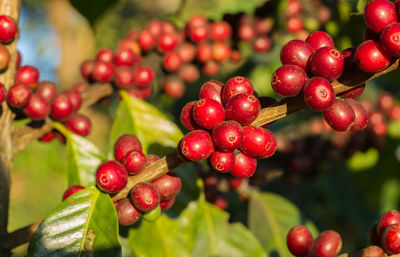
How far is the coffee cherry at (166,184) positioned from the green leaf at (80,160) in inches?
14.9

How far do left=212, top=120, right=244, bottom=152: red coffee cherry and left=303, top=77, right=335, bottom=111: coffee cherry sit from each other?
191 millimetres

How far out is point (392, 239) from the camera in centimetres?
113

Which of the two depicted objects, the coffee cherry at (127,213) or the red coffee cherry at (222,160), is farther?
the coffee cherry at (127,213)

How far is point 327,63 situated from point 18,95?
3.34 ft

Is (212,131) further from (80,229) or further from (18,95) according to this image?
(18,95)

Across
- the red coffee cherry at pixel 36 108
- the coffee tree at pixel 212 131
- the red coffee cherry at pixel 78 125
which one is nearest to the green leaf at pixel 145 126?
the coffee tree at pixel 212 131

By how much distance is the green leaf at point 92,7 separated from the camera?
2.01m

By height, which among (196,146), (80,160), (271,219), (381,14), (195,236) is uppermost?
(381,14)

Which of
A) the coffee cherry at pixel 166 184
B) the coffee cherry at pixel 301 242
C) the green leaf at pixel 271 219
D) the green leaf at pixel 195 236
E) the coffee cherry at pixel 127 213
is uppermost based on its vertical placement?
the coffee cherry at pixel 166 184

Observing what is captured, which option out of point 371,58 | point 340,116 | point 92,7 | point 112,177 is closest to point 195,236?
point 112,177

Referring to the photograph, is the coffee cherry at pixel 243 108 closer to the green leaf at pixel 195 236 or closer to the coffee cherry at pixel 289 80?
Answer: the coffee cherry at pixel 289 80

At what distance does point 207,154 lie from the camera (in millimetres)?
1088

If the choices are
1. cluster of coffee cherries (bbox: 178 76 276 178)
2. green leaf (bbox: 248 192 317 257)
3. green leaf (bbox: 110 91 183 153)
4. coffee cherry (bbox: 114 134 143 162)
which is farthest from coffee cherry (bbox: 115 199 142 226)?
green leaf (bbox: 248 192 317 257)

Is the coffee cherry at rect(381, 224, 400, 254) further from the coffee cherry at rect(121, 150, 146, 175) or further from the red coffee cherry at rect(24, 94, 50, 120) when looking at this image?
the red coffee cherry at rect(24, 94, 50, 120)
